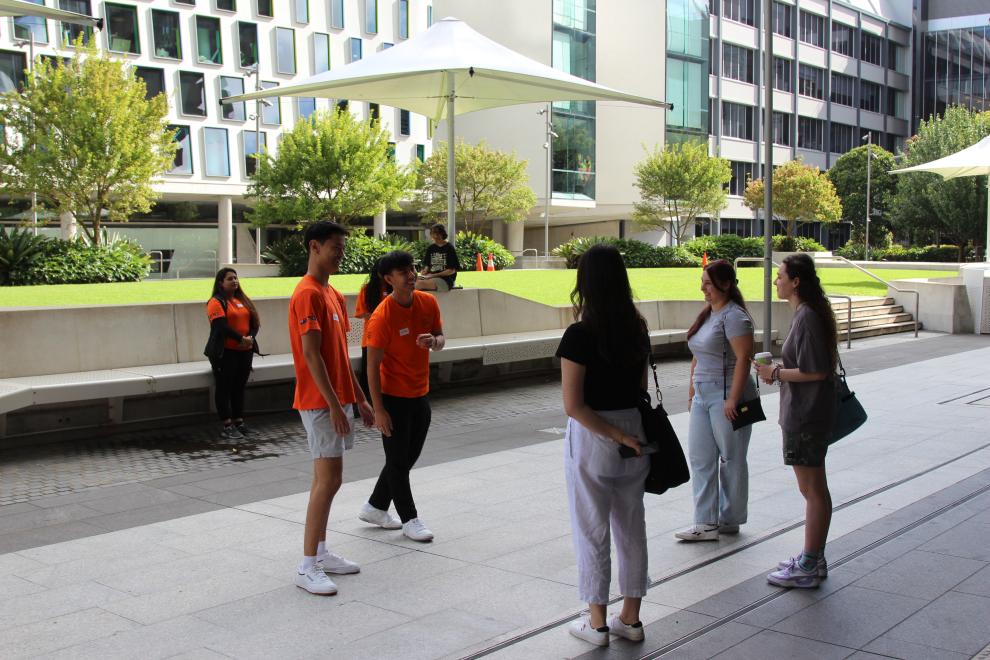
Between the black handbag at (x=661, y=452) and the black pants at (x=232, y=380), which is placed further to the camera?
the black pants at (x=232, y=380)

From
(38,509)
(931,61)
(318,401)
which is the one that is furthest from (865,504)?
(931,61)

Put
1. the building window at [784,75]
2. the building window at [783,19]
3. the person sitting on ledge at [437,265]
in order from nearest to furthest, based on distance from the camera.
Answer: the person sitting on ledge at [437,265], the building window at [783,19], the building window at [784,75]

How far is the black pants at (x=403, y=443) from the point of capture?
238 inches

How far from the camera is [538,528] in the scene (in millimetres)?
6465

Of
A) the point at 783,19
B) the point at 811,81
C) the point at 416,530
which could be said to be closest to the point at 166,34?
the point at 783,19

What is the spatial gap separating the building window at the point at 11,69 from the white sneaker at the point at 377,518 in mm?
43356

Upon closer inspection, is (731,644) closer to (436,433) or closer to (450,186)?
(436,433)

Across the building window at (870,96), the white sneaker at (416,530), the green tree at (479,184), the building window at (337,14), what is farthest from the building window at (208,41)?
the building window at (870,96)

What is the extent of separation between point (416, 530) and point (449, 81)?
30.3ft

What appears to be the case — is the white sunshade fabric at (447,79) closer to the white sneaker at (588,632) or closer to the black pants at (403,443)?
the black pants at (403,443)

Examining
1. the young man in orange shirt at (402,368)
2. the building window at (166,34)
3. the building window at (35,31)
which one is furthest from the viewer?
the building window at (166,34)

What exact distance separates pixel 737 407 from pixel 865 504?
78.7 inches

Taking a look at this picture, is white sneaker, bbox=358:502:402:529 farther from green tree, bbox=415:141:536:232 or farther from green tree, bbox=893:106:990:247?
green tree, bbox=415:141:536:232

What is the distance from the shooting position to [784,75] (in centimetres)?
7388
